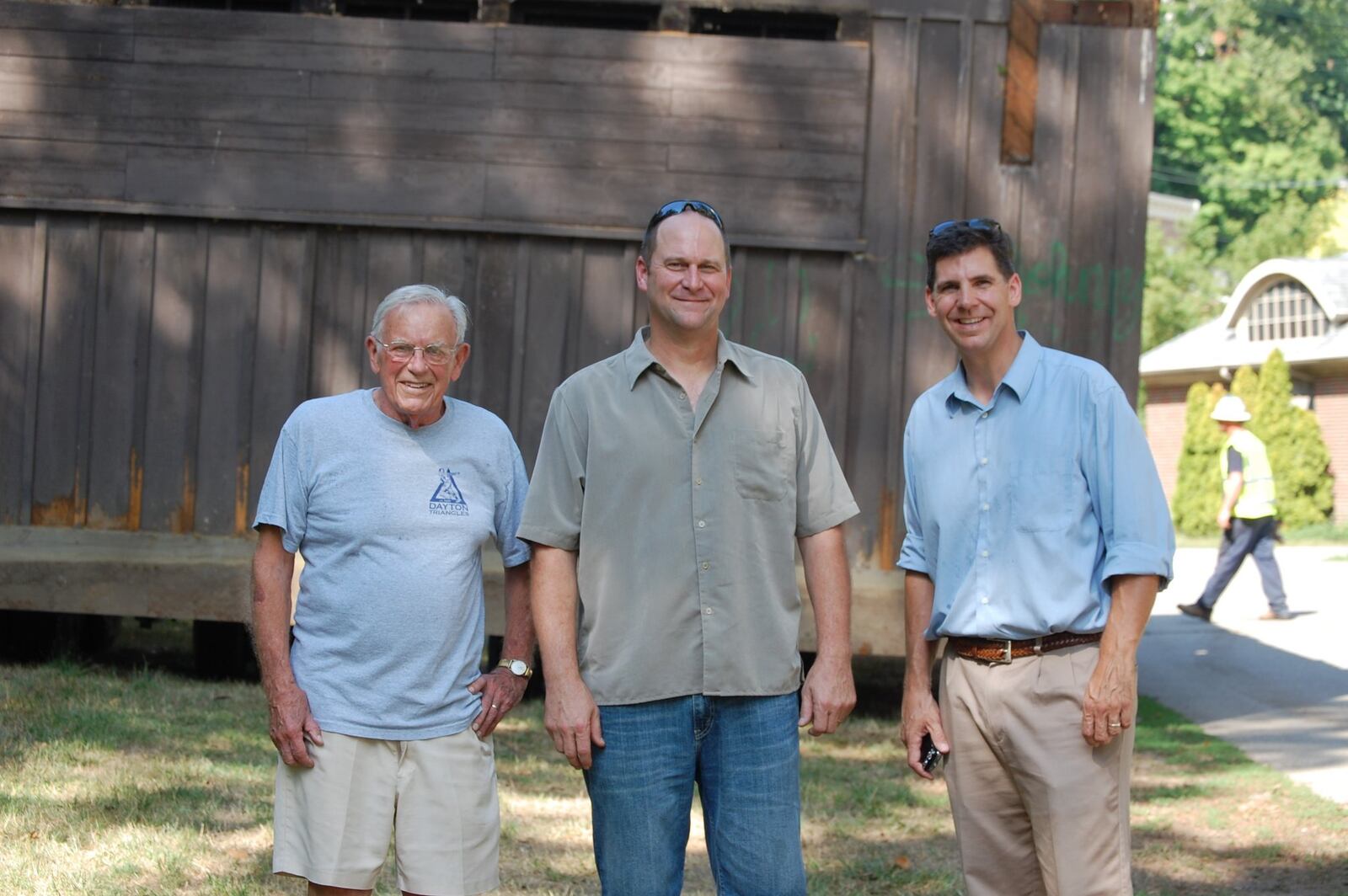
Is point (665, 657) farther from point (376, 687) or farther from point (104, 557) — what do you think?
point (104, 557)

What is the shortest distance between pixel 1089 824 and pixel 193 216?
574cm

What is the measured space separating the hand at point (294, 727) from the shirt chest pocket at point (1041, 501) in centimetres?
168

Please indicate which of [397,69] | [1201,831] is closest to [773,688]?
[1201,831]

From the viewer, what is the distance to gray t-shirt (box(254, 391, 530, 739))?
11.5 ft

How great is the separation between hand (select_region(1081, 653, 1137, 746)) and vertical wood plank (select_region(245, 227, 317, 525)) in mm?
5225

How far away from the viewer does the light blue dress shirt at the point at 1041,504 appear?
131 inches

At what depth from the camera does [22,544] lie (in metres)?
7.52

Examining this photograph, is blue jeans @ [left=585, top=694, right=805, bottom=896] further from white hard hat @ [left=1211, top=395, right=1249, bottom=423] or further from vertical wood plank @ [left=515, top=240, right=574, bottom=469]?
white hard hat @ [left=1211, top=395, right=1249, bottom=423]

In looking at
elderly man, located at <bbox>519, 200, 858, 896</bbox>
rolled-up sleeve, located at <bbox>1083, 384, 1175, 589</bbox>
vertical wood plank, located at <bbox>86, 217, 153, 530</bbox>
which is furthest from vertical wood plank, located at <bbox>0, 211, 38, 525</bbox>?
rolled-up sleeve, located at <bbox>1083, 384, 1175, 589</bbox>

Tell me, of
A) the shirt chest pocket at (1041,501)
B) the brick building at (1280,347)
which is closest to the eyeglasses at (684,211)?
the shirt chest pocket at (1041,501)

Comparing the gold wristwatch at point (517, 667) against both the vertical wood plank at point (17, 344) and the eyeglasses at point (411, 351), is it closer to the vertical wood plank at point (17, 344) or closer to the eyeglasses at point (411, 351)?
the eyeglasses at point (411, 351)

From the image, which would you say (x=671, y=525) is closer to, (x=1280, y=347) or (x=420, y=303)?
(x=420, y=303)

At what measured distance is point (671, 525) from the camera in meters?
3.31

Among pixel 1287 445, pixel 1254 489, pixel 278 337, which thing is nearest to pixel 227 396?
pixel 278 337
